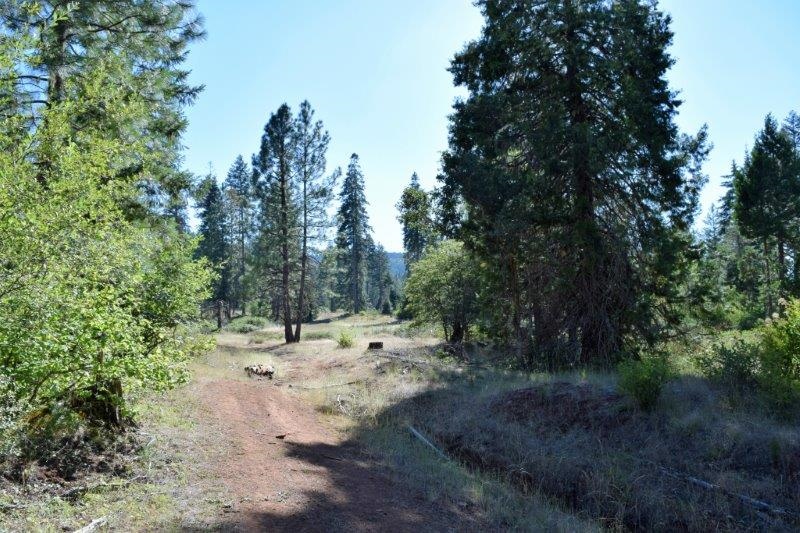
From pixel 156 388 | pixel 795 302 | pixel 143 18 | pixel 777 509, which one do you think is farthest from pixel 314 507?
pixel 143 18

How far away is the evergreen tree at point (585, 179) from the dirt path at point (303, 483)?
707 cm

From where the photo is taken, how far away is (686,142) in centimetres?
1345

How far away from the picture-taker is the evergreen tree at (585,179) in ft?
42.5

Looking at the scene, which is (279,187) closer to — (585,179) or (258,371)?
(258,371)

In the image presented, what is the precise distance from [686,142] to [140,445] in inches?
557

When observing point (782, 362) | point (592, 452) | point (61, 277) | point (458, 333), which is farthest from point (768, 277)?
point (61, 277)

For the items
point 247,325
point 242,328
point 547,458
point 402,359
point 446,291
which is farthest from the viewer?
point 247,325

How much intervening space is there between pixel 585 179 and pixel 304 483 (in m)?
10.7

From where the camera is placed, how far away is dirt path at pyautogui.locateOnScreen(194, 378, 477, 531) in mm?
5539

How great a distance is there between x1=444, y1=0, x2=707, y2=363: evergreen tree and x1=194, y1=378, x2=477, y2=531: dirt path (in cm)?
707

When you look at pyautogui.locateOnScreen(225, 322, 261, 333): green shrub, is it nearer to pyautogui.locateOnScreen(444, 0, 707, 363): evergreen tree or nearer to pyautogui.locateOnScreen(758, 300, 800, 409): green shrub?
pyautogui.locateOnScreen(444, 0, 707, 363): evergreen tree

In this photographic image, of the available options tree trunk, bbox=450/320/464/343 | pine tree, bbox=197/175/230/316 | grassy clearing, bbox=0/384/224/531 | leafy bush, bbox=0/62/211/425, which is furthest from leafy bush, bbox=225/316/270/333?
leafy bush, bbox=0/62/211/425

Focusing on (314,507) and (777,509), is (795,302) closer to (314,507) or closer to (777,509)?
(777,509)

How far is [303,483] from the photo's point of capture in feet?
22.4
